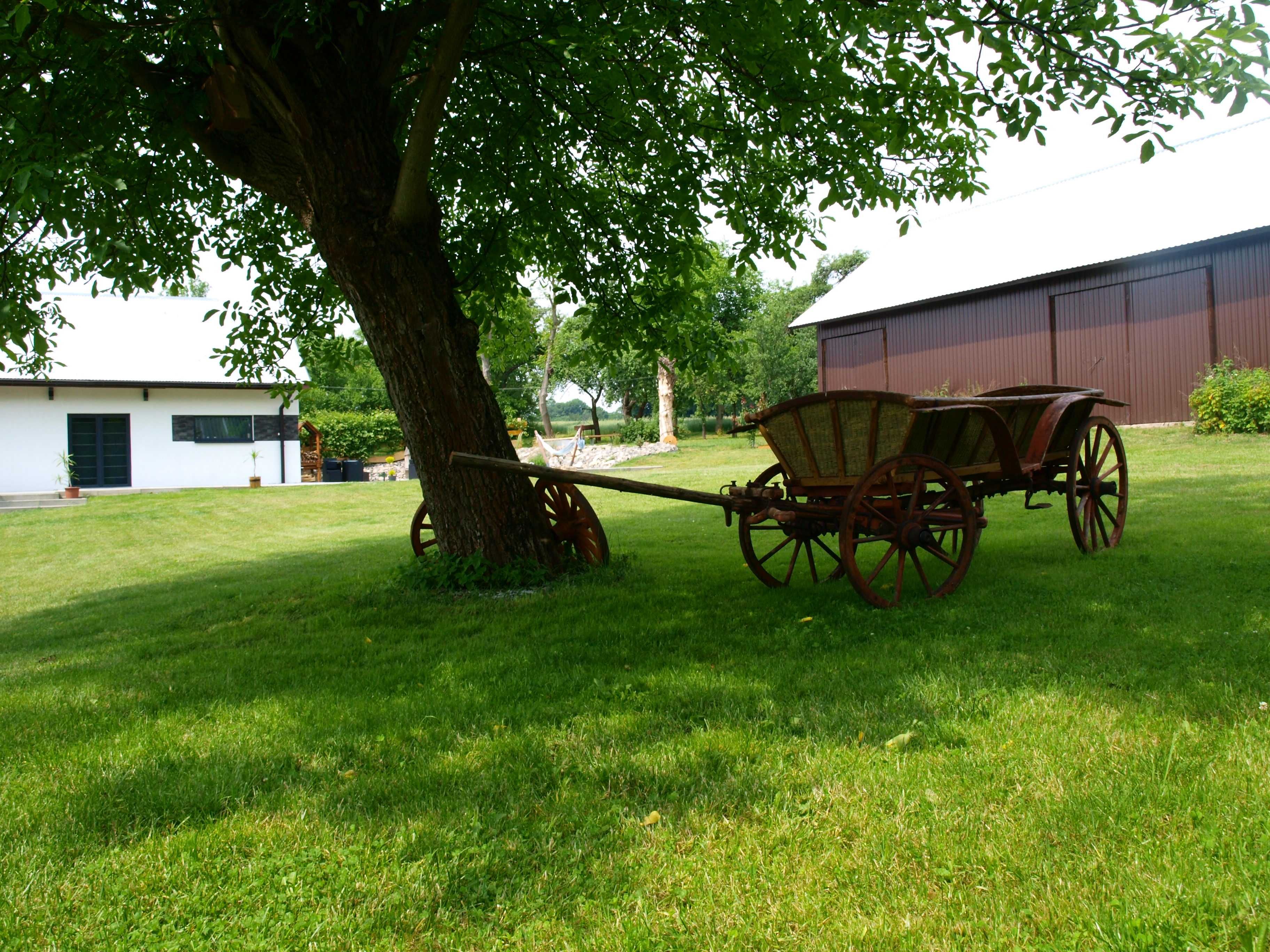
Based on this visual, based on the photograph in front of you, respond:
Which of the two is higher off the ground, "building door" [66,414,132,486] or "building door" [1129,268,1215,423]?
"building door" [1129,268,1215,423]

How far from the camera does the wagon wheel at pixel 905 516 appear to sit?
213 inches

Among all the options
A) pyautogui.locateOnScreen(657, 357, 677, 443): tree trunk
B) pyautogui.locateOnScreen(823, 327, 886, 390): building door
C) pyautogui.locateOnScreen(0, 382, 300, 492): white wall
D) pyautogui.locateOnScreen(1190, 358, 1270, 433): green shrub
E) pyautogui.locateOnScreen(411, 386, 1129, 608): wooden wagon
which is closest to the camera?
pyautogui.locateOnScreen(411, 386, 1129, 608): wooden wagon

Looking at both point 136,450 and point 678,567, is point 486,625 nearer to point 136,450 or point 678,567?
point 678,567

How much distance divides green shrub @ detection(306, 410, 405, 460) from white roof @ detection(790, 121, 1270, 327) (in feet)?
60.2

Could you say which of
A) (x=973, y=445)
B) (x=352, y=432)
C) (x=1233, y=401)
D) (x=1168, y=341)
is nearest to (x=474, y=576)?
(x=973, y=445)

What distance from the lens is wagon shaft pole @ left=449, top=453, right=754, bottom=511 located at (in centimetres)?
598

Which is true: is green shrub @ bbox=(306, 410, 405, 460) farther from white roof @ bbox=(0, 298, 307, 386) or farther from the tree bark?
the tree bark

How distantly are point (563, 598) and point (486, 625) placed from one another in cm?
81

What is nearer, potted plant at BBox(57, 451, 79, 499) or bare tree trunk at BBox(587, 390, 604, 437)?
potted plant at BBox(57, 451, 79, 499)

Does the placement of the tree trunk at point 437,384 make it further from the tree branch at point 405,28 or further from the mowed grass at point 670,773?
the tree branch at point 405,28

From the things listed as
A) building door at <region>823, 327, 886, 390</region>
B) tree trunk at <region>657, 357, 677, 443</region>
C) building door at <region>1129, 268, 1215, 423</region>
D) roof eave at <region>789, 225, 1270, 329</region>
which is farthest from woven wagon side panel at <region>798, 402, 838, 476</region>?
tree trunk at <region>657, 357, 677, 443</region>

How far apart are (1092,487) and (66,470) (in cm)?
2726

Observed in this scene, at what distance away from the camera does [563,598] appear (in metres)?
6.60

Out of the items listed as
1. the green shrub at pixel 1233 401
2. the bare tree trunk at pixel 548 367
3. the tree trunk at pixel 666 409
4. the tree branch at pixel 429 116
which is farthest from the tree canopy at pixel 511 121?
the bare tree trunk at pixel 548 367
